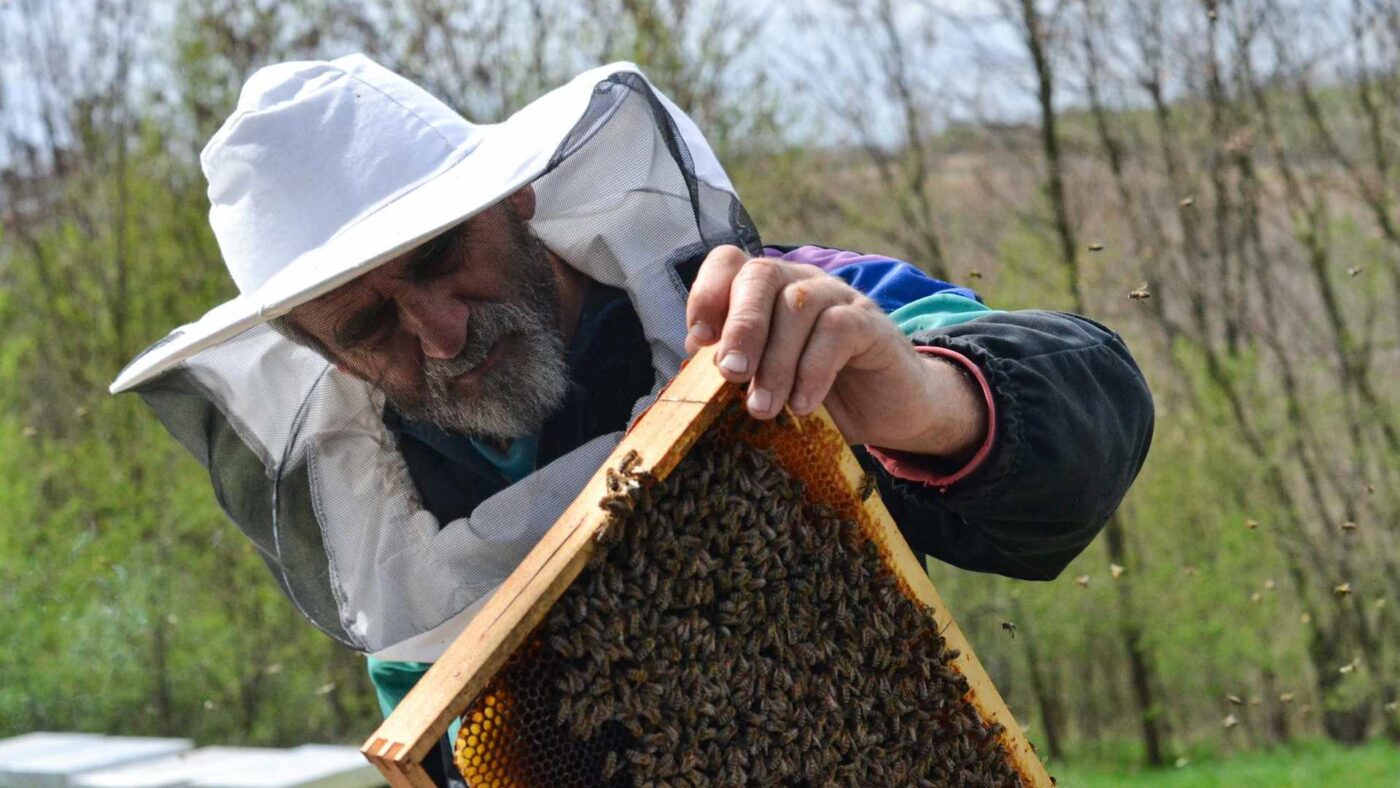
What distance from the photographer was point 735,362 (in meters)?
1.54

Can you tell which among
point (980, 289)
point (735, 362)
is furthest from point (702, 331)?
point (980, 289)

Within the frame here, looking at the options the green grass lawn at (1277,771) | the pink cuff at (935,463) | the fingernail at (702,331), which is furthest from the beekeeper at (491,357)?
the green grass lawn at (1277,771)

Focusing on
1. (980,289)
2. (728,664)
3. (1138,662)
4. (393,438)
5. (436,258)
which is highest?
(436,258)

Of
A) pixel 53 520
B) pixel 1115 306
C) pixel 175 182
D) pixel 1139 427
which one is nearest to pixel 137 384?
pixel 1139 427

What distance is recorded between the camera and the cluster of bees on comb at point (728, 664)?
1551 mm

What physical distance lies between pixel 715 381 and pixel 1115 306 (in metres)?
13.3

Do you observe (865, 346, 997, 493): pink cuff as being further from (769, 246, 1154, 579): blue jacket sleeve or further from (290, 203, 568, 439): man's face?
(290, 203, 568, 439): man's face

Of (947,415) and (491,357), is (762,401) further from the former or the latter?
(491,357)

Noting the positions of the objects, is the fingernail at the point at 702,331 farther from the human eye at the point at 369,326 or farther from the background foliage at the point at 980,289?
the background foliage at the point at 980,289

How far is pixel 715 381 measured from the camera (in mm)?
1599

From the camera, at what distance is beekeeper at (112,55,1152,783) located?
1.84 meters

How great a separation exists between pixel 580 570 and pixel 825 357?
402mm

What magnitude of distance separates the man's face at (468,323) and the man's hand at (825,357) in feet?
2.04

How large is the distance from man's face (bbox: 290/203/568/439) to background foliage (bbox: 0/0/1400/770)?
8.58 meters
